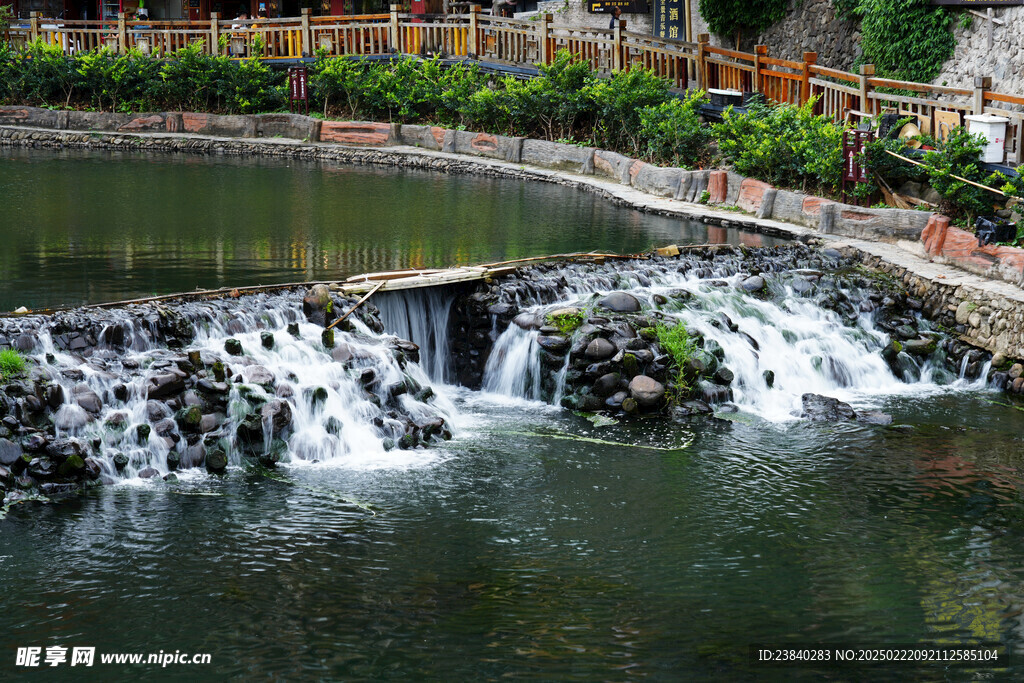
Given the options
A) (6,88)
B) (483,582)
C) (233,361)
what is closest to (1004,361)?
(483,582)

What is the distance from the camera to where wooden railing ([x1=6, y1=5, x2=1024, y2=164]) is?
2152 cm

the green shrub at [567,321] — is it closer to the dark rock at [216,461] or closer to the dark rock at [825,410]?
the dark rock at [825,410]

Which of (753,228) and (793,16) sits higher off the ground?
(793,16)

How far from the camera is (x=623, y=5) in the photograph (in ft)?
89.6

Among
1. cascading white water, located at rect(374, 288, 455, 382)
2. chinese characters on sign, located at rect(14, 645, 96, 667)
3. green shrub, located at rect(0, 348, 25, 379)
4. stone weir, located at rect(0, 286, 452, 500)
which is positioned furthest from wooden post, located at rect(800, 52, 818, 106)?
chinese characters on sign, located at rect(14, 645, 96, 667)

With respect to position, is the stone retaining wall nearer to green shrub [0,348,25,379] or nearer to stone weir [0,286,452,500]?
stone weir [0,286,452,500]

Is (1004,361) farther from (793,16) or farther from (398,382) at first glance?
(793,16)

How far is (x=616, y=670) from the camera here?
729 cm

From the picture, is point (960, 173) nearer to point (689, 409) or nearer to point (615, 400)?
point (689, 409)

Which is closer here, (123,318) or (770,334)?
(123,318)

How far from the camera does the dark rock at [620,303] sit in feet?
44.5

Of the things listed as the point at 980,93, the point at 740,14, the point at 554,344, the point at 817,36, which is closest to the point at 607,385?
the point at 554,344

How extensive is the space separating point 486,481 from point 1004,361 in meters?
7.05

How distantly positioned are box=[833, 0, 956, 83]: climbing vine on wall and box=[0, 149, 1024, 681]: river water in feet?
42.1
